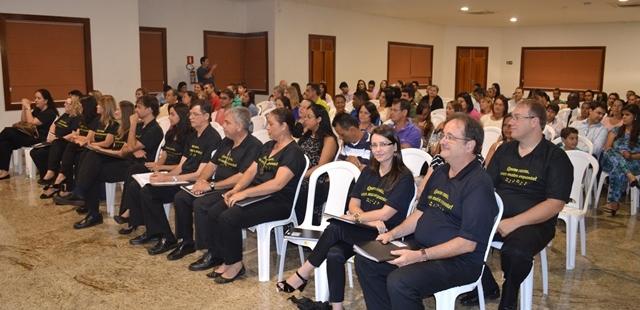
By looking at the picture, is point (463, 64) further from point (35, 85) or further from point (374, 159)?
point (374, 159)

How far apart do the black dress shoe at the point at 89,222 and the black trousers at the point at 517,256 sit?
3569mm

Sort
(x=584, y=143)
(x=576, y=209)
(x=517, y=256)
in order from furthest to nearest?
1. (x=584, y=143)
2. (x=576, y=209)
3. (x=517, y=256)

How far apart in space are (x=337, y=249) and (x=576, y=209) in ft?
6.72

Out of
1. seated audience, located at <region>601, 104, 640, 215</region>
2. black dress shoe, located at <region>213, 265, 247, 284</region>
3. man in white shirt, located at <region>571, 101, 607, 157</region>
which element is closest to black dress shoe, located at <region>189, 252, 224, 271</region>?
black dress shoe, located at <region>213, 265, 247, 284</region>

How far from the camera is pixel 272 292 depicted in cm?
350

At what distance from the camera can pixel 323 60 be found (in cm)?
1221

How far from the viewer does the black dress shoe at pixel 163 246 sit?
421 cm

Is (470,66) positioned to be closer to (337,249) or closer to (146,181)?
(146,181)

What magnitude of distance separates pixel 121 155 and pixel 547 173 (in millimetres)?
3660

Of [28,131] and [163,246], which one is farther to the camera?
[28,131]

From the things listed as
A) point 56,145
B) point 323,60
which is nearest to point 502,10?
point 323,60

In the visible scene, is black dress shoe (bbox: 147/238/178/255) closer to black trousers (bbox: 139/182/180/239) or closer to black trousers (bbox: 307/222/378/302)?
black trousers (bbox: 139/182/180/239)

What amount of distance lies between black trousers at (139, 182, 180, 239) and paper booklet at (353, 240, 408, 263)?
2.08 meters

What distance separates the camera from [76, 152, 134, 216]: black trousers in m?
4.97
